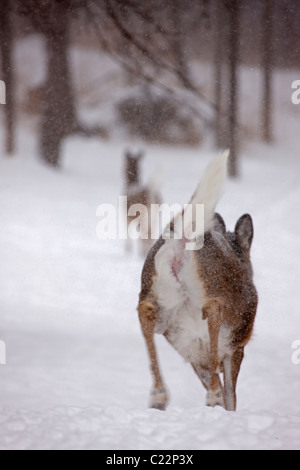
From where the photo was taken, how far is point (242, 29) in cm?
221

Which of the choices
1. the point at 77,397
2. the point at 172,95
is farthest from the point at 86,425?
the point at 172,95

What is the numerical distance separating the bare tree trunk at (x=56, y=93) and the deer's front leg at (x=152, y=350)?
2.73ft

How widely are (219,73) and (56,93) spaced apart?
1.80 feet

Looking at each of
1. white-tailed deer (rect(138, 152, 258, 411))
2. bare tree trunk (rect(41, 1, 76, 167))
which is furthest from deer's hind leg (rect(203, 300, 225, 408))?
bare tree trunk (rect(41, 1, 76, 167))

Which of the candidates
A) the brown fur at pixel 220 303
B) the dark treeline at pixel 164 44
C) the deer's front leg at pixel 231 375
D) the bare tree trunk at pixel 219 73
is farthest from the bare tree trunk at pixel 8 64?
the deer's front leg at pixel 231 375

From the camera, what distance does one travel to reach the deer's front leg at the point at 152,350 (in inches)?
63.9

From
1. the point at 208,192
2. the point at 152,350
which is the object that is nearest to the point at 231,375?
the point at 152,350

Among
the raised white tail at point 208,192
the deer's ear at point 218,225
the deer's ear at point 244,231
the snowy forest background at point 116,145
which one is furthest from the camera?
the snowy forest background at point 116,145

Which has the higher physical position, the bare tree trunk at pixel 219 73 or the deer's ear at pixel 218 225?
the bare tree trunk at pixel 219 73

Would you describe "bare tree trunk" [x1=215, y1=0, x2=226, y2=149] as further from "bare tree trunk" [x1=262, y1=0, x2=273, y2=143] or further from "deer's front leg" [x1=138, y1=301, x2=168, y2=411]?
"deer's front leg" [x1=138, y1=301, x2=168, y2=411]

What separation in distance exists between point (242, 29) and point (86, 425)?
4.46 feet

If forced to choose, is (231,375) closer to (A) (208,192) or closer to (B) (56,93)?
(A) (208,192)

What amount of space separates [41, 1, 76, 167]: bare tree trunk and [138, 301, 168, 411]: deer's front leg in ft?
2.73

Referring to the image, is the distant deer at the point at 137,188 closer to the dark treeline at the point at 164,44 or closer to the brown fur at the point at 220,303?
the dark treeline at the point at 164,44
